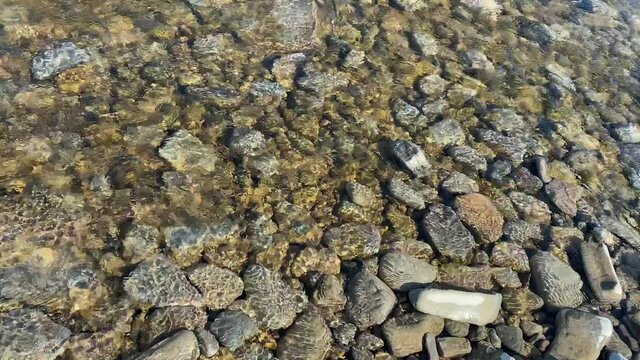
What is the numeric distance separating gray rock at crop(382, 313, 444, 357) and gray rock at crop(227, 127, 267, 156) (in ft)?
5.90

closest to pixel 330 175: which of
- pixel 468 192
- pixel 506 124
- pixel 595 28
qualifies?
pixel 468 192

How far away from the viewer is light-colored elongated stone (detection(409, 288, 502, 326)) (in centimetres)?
412

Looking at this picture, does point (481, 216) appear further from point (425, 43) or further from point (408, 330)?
point (425, 43)

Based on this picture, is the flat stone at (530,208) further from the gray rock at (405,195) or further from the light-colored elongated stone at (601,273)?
the gray rock at (405,195)

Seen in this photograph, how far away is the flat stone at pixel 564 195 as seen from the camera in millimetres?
5254

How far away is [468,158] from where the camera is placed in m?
5.43

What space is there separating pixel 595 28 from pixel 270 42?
4.76 m

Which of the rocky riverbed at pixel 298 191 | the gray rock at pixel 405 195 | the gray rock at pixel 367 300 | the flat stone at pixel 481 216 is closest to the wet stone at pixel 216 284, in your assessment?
the rocky riverbed at pixel 298 191

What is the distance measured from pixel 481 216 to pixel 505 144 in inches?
44.2

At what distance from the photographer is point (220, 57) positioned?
5730 mm

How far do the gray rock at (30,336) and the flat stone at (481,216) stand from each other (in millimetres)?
3072

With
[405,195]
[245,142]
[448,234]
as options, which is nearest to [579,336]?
[448,234]

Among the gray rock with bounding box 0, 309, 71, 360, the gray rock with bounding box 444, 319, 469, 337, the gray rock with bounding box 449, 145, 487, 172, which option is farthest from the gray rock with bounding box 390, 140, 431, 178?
the gray rock with bounding box 0, 309, 71, 360

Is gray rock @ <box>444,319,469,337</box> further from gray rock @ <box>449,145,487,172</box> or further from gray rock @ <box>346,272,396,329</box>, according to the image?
gray rock @ <box>449,145,487,172</box>
